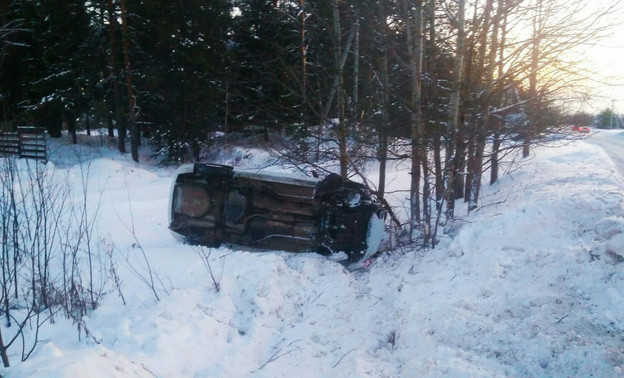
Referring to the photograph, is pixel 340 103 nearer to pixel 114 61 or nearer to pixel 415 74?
pixel 415 74

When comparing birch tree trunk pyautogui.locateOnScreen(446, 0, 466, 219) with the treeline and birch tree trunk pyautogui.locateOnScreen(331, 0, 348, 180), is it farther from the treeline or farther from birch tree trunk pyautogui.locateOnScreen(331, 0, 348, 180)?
birch tree trunk pyautogui.locateOnScreen(331, 0, 348, 180)

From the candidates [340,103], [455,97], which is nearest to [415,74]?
[455,97]

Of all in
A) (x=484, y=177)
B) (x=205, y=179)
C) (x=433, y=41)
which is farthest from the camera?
(x=484, y=177)

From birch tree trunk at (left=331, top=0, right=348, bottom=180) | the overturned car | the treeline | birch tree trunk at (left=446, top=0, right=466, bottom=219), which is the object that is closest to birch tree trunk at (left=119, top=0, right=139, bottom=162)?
the treeline

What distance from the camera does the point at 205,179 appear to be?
25.0ft

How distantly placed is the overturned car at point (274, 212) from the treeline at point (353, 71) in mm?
1285

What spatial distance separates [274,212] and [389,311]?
2779 mm

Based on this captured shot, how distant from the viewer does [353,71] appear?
38.8 feet

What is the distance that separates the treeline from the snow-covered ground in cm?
161

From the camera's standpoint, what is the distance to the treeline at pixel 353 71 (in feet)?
26.4

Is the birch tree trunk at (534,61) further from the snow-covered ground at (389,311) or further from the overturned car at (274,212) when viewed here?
the overturned car at (274,212)

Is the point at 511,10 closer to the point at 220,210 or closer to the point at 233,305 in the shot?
the point at 220,210

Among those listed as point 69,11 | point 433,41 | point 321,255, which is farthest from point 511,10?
point 69,11

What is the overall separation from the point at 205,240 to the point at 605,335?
18.6 feet
